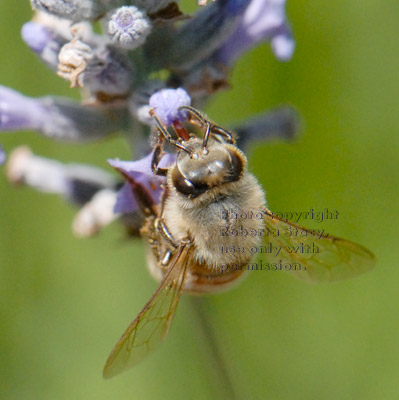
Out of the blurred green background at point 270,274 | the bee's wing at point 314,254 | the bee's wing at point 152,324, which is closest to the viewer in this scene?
the bee's wing at point 152,324

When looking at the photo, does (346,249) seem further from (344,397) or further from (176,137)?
(344,397)

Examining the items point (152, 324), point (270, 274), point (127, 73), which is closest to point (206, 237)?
point (152, 324)

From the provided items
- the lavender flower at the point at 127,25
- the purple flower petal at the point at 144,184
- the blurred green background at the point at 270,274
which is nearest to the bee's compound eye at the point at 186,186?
the purple flower petal at the point at 144,184

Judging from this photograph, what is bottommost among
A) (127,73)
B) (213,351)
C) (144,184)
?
(213,351)

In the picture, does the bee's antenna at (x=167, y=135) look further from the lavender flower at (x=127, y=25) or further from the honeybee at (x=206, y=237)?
the lavender flower at (x=127, y=25)

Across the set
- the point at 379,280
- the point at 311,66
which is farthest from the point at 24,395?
the point at 311,66

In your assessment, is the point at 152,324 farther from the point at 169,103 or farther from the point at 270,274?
the point at 270,274
